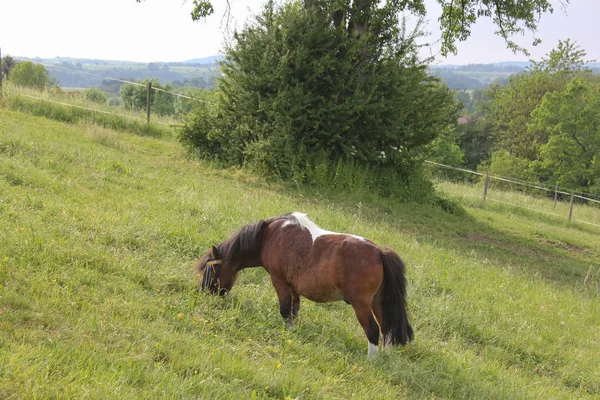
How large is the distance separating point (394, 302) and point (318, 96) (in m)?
9.29

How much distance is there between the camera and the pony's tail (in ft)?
15.2

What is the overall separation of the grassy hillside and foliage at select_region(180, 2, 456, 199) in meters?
3.08

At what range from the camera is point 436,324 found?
584 cm

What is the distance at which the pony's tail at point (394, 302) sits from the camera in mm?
4621

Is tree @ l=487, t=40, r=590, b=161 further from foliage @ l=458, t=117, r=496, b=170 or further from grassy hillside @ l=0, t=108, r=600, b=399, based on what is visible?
grassy hillside @ l=0, t=108, r=600, b=399

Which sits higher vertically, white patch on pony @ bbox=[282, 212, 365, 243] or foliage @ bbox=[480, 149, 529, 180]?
white patch on pony @ bbox=[282, 212, 365, 243]

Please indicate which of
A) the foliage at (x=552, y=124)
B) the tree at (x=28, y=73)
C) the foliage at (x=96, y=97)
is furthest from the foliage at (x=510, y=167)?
the tree at (x=28, y=73)

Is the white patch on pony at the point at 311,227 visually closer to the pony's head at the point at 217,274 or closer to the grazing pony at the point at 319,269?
the grazing pony at the point at 319,269

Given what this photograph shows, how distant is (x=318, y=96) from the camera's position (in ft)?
43.3

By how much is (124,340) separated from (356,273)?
203 cm

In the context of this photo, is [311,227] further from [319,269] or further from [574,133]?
[574,133]

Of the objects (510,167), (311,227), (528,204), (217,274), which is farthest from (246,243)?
(510,167)

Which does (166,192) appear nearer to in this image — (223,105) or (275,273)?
(275,273)

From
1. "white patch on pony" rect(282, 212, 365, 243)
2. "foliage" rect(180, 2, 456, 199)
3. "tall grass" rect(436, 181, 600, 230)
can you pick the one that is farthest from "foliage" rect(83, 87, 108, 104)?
"white patch on pony" rect(282, 212, 365, 243)
